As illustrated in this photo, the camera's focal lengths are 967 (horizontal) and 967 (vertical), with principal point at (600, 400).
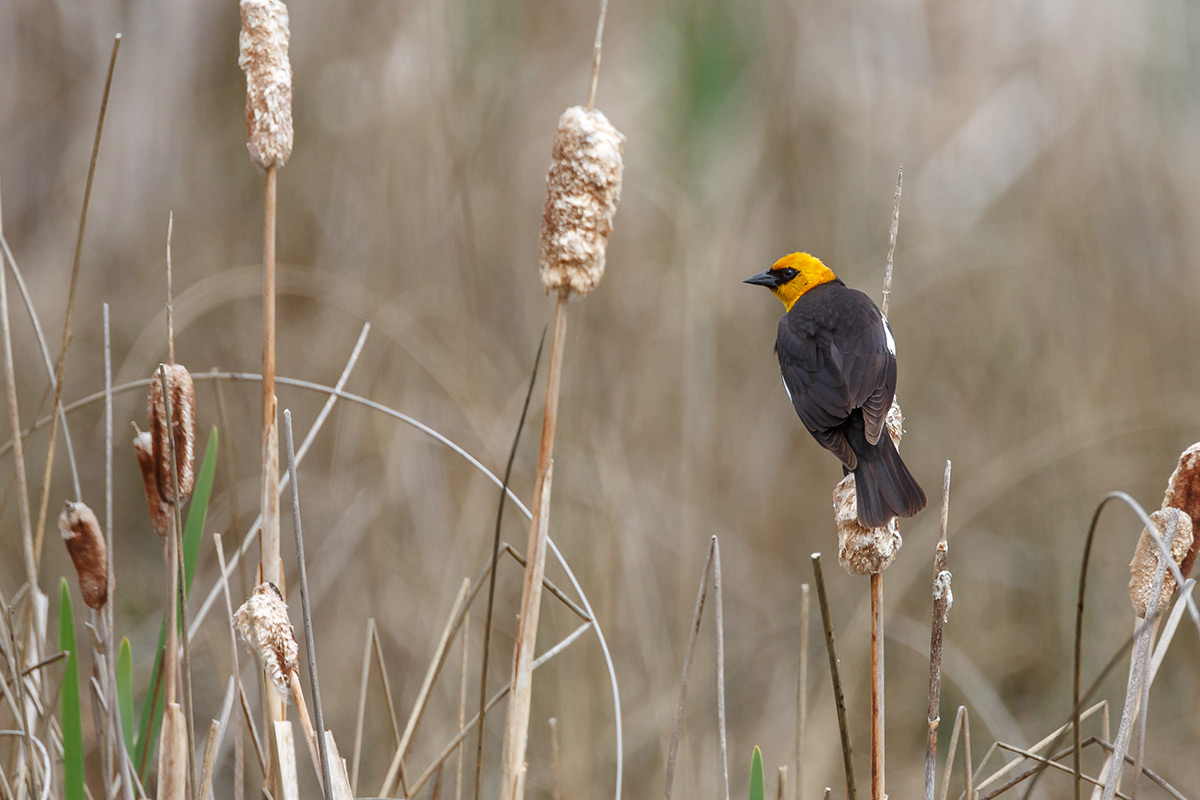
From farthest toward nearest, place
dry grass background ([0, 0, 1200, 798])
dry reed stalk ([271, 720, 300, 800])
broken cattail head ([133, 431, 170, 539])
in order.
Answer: dry grass background ([0, 0, 1200, 798])
broken cattail head ([133, 431, 170, 539])
dry reed stalk ([271, 720, 300, 800])

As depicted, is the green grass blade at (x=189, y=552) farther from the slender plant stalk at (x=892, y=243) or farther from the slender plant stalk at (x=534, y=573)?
the slender plant stalk at (x=892, y=243)

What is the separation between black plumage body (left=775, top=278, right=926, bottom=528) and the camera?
1.29 m

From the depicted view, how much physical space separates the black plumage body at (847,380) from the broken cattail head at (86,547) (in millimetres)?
806

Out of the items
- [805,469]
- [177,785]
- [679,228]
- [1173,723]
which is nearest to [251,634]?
[177,785]

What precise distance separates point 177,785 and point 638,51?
2433mm

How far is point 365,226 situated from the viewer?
2.61m

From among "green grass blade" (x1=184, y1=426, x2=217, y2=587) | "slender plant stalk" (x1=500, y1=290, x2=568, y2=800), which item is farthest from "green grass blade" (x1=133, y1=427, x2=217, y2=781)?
"slender plant stalk" (x1=500, y1=290, x2=568, y2=800)

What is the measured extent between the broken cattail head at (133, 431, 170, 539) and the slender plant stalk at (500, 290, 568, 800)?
417mm

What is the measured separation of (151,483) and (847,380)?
1008 millimetres

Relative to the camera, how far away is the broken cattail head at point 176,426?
912 mm

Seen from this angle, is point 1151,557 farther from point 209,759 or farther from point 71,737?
point 71,737

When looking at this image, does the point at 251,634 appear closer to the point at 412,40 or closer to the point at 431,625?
the point at 431,625

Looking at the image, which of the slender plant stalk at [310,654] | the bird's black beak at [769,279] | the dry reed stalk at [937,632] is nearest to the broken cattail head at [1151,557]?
the dry reed stalk at [937,632]

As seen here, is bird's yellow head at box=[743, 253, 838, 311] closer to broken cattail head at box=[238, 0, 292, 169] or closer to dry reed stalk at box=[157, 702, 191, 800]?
broken cattail head at box=[238, 0, 292, 169]
